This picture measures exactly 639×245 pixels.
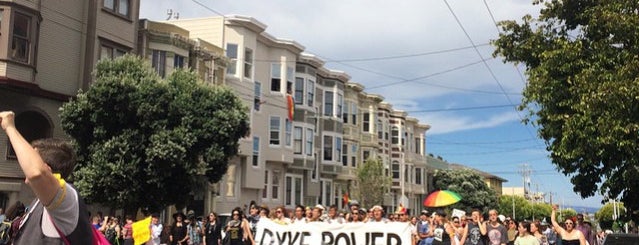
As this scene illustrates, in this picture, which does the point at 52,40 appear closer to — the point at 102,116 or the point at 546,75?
the point at 102,116

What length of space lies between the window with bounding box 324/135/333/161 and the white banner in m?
33.3

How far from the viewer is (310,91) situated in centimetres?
4525

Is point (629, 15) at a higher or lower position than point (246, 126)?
higher

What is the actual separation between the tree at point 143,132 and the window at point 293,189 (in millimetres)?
17220

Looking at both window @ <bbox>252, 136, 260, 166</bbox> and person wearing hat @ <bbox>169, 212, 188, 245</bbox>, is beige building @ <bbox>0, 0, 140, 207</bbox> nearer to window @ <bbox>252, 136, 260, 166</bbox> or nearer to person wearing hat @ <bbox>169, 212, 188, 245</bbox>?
person wearing hat @ <bbox>169, 212, 188, 245</bbox>

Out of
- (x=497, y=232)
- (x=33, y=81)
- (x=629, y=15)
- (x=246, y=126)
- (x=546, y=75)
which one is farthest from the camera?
(x=246, y=126)

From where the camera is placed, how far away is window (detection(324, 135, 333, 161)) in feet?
159

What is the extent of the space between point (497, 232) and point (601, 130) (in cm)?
350

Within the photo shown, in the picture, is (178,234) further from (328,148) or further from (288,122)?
(328,148)

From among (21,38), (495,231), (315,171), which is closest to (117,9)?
(21,38)

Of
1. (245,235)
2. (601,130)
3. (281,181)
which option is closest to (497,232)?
(601,130)

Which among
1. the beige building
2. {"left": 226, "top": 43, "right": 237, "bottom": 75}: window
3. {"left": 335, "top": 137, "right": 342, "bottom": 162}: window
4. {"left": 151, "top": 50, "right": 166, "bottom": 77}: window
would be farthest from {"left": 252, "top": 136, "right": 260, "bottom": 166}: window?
the beige building

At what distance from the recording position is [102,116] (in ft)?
81.8

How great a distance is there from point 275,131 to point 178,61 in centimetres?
1062
